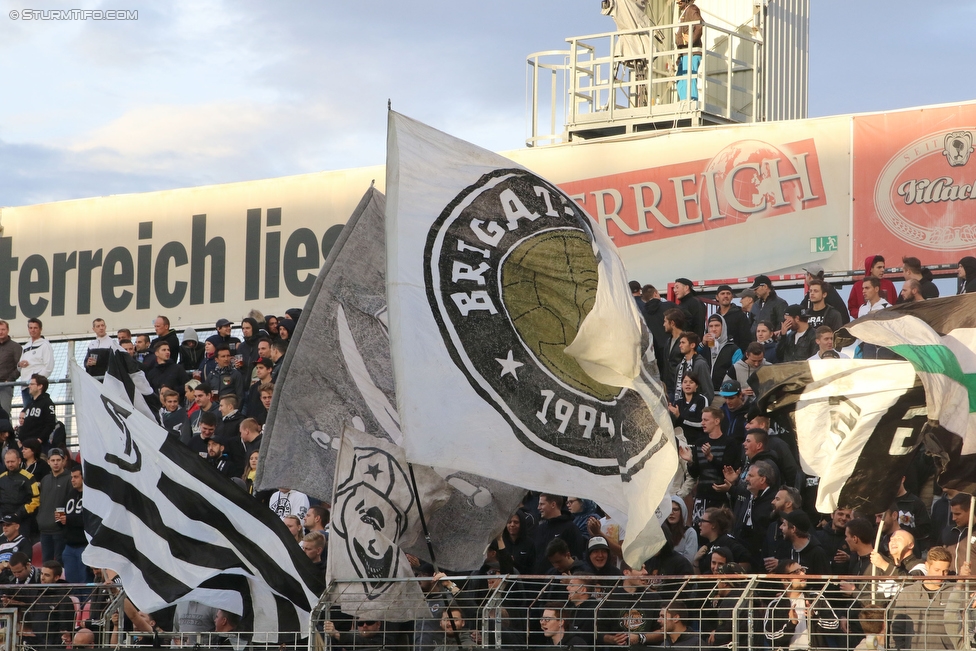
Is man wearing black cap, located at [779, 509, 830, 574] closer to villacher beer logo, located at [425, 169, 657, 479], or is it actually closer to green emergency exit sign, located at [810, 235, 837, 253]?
villacher beer logo, located at [425, 169, 657, 479]

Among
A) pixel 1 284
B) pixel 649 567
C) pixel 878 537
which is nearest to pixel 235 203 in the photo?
pixel 1 284

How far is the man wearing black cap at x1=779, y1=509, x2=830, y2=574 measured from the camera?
10.8 meters

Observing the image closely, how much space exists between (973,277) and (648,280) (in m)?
6.43

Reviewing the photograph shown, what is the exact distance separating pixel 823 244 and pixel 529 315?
30.7ft

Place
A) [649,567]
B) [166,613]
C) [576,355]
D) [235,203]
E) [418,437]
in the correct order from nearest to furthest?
[418,437]
[576,355]
[649,567]
[166,613]
[235,203]

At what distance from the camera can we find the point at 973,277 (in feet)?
46.6

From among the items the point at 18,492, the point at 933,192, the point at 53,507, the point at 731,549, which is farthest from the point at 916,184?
the point at 18,492

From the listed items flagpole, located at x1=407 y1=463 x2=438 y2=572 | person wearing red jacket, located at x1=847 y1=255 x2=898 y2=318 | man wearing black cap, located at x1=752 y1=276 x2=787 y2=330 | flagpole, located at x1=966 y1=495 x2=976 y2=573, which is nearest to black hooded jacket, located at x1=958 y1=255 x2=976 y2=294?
person wearing red jacket, located at x1=847 y1=255 x2=898 y2=318

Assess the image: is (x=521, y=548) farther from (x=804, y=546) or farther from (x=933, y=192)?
(x=933, y=192)

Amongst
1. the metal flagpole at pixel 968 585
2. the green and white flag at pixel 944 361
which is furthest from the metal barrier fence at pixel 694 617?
the green and white flag at pixel 944 361

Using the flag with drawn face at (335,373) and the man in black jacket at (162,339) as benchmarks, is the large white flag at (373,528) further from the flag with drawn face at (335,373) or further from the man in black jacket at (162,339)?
the man in black jacket at (162,339)

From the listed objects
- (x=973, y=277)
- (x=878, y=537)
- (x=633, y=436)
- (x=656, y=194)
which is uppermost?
(x=656, y=194)

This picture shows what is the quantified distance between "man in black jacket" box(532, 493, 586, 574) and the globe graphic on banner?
7689 millimetres

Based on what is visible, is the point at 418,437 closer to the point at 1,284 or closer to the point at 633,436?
the point at 633,436
